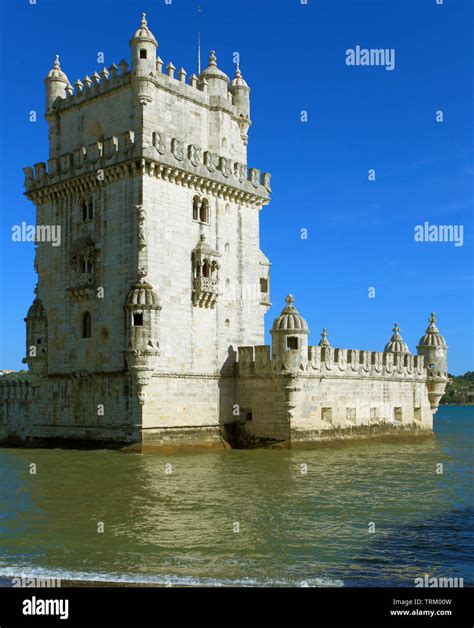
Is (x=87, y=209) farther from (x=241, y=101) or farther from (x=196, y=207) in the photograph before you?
(x=241, y=101)

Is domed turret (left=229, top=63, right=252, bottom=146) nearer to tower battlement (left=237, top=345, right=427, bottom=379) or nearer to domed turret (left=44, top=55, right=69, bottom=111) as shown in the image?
domed turret (left=44, top=55, right=69, bottom=111)

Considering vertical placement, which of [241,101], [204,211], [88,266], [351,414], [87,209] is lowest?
[351,414]

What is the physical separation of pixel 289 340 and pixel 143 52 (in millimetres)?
15123

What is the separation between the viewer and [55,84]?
39562 millimetres

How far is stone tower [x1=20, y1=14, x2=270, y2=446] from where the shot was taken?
108ft

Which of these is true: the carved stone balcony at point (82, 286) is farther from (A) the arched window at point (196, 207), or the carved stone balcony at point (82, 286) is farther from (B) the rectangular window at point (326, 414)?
(B) the rectangular window at point (326, 414)

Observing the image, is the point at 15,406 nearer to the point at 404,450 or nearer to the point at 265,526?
the point at 404,450

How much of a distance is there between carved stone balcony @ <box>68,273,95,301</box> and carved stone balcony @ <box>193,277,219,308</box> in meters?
4.98

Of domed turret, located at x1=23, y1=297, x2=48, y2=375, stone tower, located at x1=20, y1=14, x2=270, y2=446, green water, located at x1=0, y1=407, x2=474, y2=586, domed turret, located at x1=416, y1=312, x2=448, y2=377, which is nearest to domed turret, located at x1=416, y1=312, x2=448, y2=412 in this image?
domed turret, located at x1=416, y1=312, x2=448, y2=377

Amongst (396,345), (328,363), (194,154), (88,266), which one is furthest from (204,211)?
(396,345)

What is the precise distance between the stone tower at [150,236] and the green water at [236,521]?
18.2ft

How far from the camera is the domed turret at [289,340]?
112 feet

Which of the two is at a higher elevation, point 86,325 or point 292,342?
point 86,325
